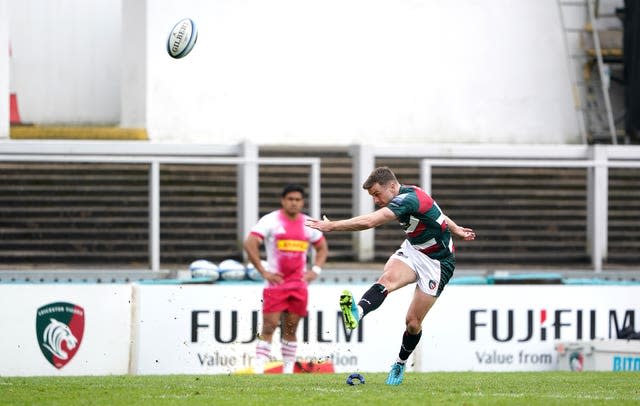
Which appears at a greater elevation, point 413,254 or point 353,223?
point 353,223

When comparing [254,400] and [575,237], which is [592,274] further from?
[254,400]

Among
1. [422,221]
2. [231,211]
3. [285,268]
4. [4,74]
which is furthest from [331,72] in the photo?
[422,221]

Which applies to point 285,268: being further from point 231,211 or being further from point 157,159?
point 231,211

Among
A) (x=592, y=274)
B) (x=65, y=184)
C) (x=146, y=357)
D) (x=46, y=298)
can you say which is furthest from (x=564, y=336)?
(x=65, y=184)

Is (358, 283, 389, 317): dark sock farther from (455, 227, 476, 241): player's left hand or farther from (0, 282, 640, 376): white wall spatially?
(0, 282, 640, 376): white wall

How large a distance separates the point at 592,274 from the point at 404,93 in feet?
22.0

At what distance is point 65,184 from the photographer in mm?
22391

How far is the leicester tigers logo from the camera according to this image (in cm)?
1736

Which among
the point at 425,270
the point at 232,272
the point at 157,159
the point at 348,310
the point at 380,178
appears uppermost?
the point at 157,159

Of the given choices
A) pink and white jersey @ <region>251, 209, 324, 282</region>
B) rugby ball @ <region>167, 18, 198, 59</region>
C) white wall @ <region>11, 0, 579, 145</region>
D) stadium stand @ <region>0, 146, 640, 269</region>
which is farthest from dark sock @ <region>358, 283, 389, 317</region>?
white wall @ <region>11, 0, 579, 145</region>

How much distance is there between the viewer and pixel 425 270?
1287 cm

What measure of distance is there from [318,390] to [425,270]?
1608 millimetres

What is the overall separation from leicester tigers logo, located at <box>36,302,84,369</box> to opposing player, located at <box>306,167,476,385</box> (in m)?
5.81

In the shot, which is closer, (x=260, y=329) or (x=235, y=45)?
(x=260, y=329)
